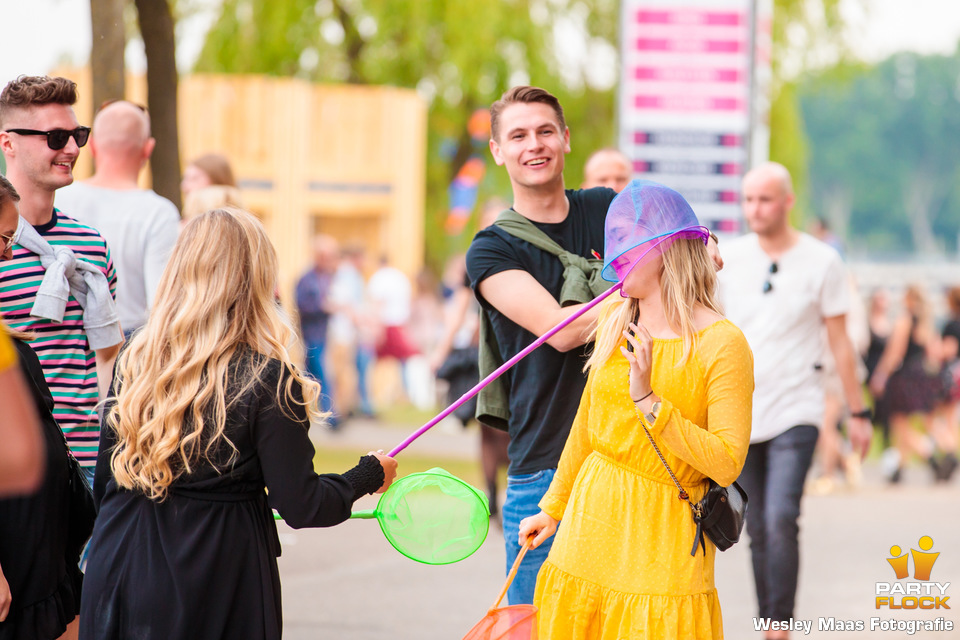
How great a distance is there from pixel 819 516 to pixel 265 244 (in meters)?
6.98

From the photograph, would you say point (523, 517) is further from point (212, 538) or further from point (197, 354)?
point (197, 354)

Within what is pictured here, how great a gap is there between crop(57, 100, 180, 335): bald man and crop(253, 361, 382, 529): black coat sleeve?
2143 millimetres

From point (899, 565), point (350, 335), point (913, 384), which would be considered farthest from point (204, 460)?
point (350, 335)

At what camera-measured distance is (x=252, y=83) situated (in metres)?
17.5

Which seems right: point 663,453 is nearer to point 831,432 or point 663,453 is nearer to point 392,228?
point 831,432

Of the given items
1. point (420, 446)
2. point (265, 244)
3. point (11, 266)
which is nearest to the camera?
point (265, 244)

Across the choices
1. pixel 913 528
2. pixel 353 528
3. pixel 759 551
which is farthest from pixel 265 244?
pixel 913 528

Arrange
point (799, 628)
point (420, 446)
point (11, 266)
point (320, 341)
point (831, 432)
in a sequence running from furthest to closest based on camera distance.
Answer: point (320, 341) → point (420, 446) → point (831, 432) → point (799, 628) → point (11, 266)

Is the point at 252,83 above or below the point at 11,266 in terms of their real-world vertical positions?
above

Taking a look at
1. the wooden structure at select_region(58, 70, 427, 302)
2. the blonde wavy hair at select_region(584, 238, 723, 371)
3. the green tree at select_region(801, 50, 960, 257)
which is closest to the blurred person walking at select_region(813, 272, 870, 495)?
the blonde wavy hair at select_region(584, 238, 723, 371)

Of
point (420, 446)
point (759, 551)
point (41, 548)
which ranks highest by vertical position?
point (41, 548)

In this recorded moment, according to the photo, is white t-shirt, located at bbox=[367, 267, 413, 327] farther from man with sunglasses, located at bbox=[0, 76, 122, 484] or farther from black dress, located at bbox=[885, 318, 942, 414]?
man with sunglasses, located at bbox=[0, 76, 122, 484]

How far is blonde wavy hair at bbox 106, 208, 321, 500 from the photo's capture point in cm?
271

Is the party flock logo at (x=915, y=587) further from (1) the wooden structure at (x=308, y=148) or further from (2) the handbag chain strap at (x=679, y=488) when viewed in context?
(1) the wooden structure at (x=308, y=148)
